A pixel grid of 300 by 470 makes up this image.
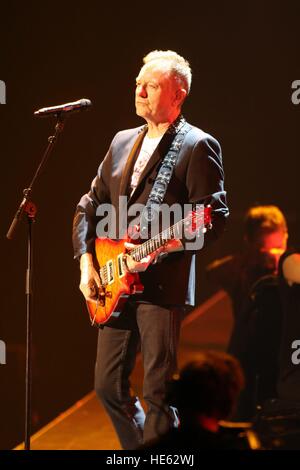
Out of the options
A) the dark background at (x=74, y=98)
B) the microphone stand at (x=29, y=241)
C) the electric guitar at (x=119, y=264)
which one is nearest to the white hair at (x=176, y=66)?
the microphone stand at (x=29, y=241)

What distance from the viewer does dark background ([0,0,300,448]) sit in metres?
5.23

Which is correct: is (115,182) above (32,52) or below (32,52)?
below

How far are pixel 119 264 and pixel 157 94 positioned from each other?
76cm

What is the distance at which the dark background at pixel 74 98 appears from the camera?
5.23 m

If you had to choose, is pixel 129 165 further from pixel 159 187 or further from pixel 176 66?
pixel 176 66

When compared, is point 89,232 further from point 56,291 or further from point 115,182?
point 56,291

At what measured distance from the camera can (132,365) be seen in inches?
137

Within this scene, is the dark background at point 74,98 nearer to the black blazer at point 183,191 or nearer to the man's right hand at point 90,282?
the man's right hand at point 90,282

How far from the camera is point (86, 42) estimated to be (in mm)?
5375

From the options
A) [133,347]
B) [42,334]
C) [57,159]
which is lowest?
[42,334]

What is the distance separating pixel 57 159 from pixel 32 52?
0.74 meters

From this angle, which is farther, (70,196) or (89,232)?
(70,196)

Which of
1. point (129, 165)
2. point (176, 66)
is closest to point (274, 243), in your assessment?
point (129, 165)

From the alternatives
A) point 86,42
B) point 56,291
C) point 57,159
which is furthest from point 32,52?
point 56,291
